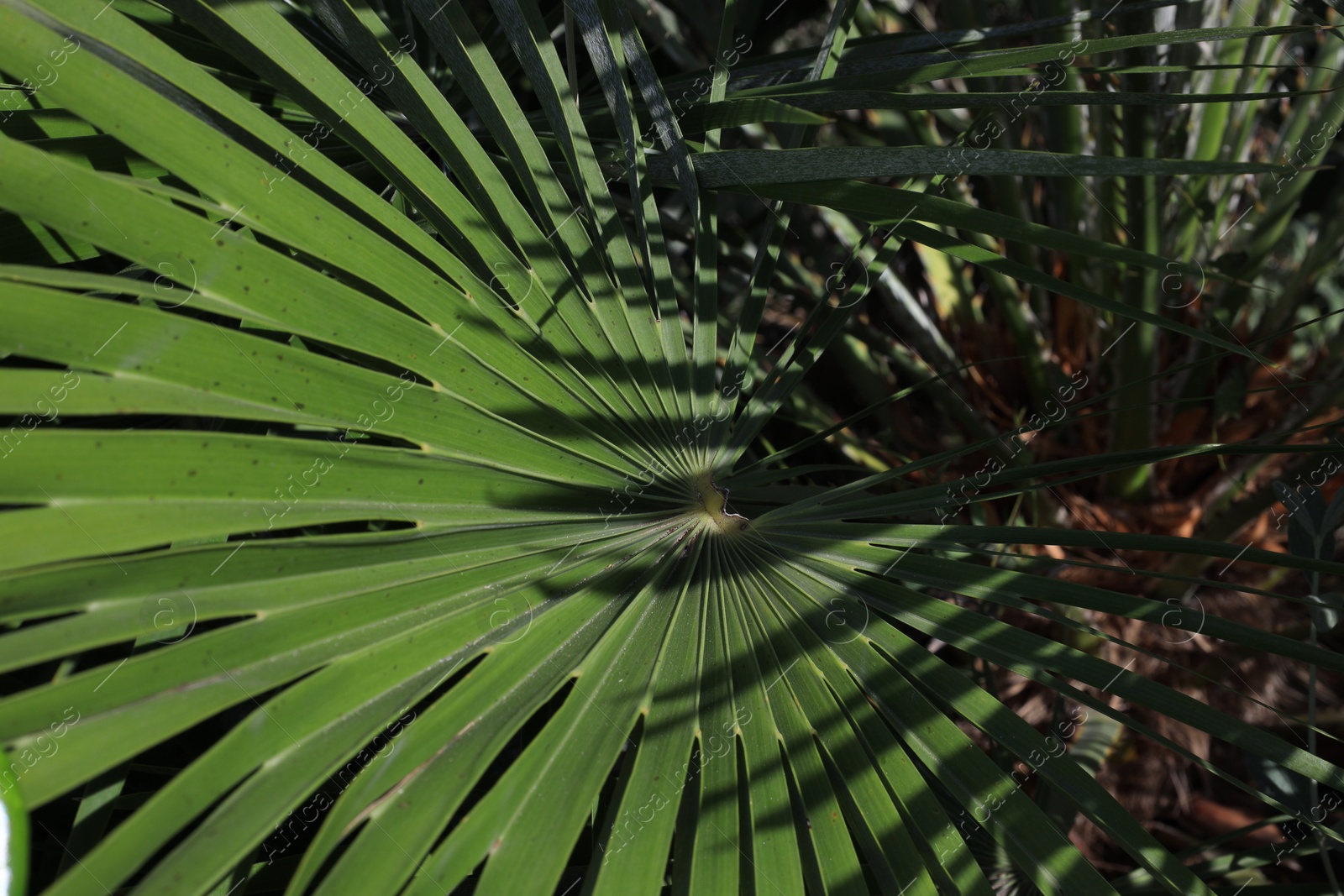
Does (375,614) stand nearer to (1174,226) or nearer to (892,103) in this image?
(892,103)

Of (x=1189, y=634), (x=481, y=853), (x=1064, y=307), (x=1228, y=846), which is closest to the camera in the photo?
(x=481, y=853)

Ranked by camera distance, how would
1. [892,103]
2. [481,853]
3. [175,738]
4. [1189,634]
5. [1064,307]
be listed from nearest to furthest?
[481,853] → [892,103] → [175,738] → [1189,634] → [1064,307]

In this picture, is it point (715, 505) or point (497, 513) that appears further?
point (715, 505)

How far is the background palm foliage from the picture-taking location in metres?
0.49

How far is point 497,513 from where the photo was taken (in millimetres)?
668

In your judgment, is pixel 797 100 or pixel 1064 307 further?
pixel 1064 307

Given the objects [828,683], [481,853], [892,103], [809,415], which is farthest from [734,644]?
[809,415]

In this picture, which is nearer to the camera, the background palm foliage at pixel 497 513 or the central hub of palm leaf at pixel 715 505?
the background palm foliage at pixel 497 513

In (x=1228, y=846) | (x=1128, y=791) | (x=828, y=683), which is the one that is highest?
(x=828, y=683)

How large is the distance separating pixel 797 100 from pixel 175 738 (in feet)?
3.04

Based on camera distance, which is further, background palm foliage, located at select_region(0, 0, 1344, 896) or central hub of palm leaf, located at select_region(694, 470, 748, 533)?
central hub of palm leaf, located at select_region(694, 470, 748, 533)

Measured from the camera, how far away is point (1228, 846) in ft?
4.00

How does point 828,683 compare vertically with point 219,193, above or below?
below

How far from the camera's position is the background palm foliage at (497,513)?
0.49m
